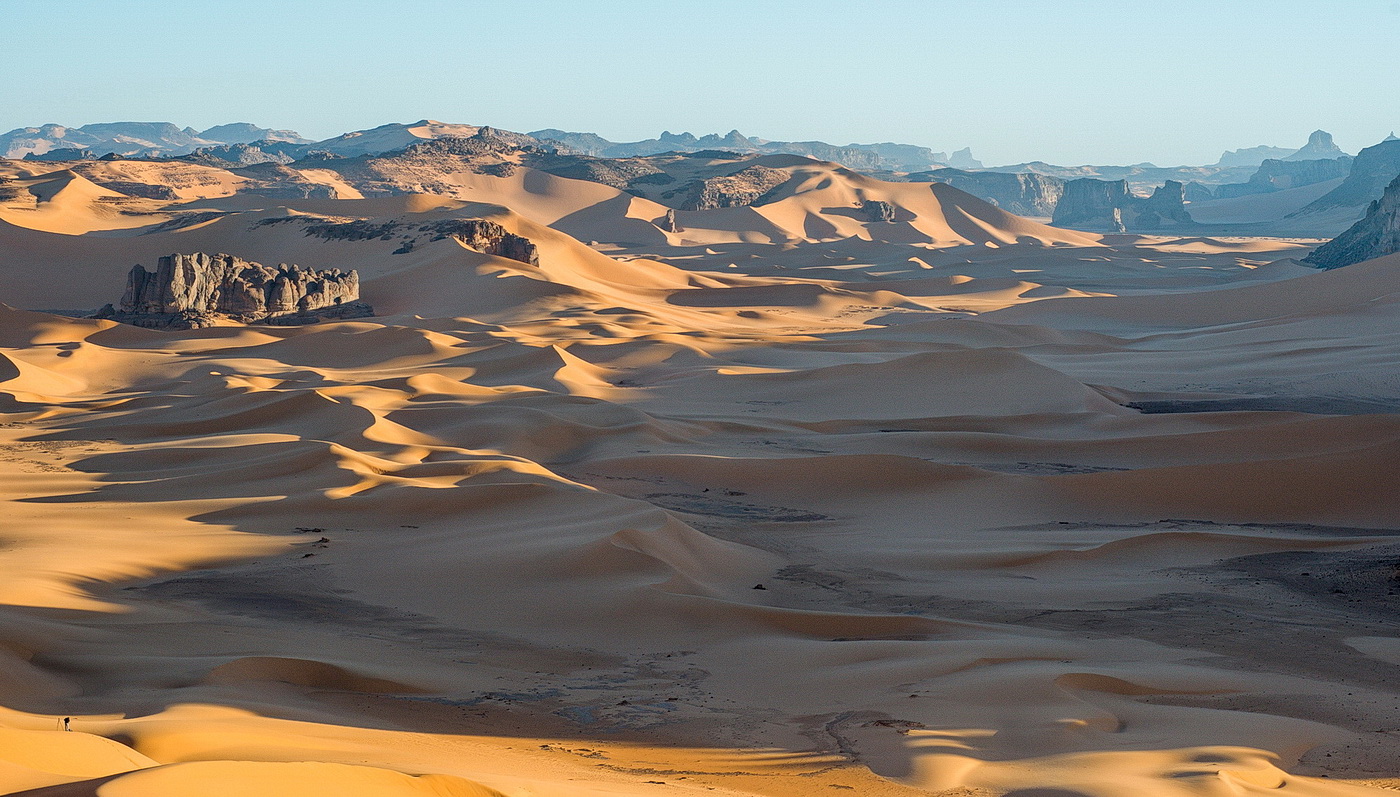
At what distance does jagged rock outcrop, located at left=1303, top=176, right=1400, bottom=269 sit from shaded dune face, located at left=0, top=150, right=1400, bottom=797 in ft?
83.2

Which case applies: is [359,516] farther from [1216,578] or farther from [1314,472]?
[1314,472]

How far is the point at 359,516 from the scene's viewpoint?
1309 centimetres

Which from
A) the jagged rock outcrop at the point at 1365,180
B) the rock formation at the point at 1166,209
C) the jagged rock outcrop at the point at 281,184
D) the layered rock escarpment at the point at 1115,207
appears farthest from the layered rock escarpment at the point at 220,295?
the jagged rock outcrop at the point at 1365,180

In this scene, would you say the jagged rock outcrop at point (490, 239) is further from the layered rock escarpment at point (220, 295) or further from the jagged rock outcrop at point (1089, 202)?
the jagged rock outcrop at point (1089, 202)

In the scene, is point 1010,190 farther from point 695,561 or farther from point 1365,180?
point 695,561

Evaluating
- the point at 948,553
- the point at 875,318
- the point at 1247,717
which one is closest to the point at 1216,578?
the point at 948,553

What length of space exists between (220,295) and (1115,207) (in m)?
116

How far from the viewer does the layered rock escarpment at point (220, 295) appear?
33.2 meters

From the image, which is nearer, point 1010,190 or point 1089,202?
point 1089,202

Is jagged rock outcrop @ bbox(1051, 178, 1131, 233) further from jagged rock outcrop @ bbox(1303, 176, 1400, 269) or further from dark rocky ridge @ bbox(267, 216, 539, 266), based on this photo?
dark rocky ridge @ bbox(267, 216, 539, 266)

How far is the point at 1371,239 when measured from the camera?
190 ft

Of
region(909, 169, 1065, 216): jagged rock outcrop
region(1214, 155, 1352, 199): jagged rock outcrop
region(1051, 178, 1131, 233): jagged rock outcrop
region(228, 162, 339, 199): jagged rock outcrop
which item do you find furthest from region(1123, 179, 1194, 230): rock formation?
region(228, 162, 339, 199): jagged rock outcrop

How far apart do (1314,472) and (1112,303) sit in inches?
1159

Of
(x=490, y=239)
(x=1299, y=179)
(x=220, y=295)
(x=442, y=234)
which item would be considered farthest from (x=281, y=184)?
(x=1299, y=179)
